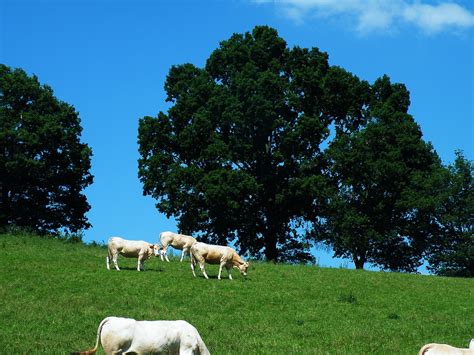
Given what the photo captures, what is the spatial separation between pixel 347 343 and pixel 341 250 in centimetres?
3503

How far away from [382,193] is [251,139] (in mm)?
10215

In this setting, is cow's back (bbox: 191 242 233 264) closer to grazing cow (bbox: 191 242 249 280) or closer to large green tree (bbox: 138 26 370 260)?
grazing cow (bbox: 191 242 249 280)

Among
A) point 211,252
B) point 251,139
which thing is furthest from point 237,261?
point 251,139

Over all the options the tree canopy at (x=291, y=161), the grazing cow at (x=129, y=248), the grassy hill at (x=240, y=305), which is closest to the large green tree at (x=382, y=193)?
the tree canopy at (x=291, y=161)

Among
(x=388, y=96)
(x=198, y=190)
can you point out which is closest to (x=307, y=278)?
(x=198, y=190)

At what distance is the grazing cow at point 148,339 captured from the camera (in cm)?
1330

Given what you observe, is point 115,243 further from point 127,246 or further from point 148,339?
point 148,339

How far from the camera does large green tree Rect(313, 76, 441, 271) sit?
51.9 metres

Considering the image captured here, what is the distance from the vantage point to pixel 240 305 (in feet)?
82.4

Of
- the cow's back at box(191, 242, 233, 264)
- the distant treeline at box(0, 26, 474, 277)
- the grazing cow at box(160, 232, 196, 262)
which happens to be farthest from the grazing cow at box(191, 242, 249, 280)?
the distant treeline at box(0, 26, 474, 277)

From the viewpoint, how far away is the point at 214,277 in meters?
31.7

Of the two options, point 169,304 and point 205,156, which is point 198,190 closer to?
point 205,156

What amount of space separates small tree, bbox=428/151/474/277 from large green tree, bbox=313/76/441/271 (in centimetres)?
91

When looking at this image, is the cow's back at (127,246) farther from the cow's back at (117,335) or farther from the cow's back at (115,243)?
the cow's back at (117,335)
